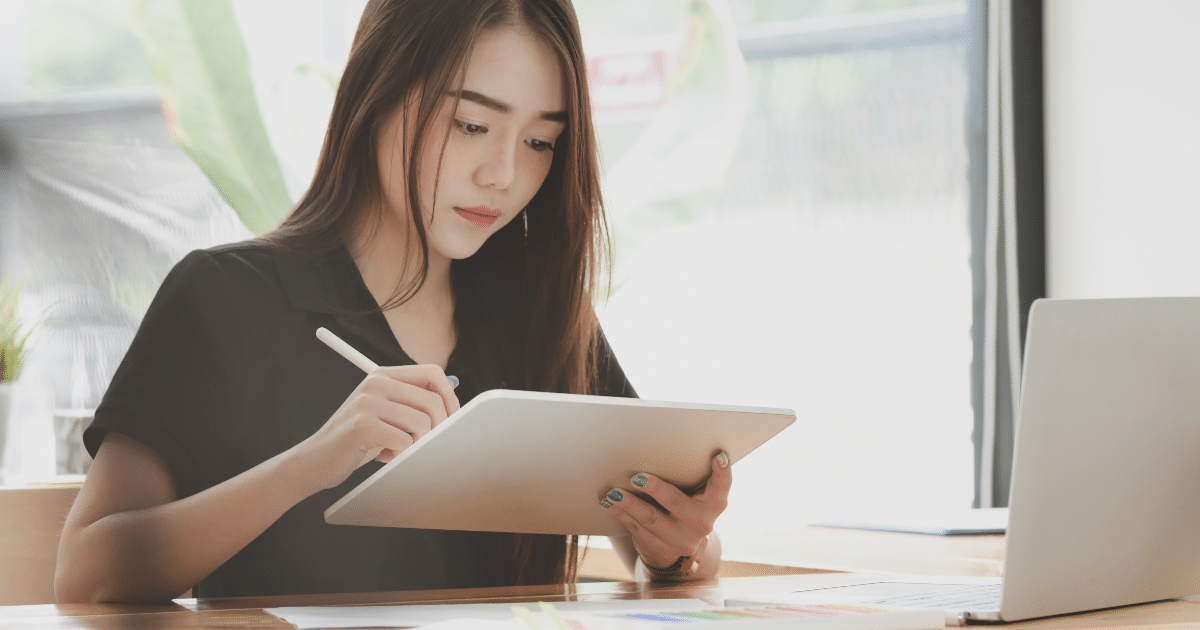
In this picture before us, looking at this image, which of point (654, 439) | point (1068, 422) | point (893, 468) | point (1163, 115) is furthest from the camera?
point (893, 468)

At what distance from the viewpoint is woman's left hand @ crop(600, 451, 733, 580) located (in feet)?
2.77

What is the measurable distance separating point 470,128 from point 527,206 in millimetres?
227

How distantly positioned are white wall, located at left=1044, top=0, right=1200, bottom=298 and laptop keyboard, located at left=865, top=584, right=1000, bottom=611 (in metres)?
1.52

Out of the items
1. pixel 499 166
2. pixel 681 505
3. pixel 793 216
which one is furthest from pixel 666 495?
pixel 793 216

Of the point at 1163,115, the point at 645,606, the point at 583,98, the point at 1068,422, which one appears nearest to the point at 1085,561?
the point at 1068,422

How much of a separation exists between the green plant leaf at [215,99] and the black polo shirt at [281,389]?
3.39 feet

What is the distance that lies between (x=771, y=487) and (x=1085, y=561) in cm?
188

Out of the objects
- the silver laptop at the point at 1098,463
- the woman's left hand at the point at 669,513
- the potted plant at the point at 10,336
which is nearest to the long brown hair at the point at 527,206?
the woman's left hand at the point at 669,513

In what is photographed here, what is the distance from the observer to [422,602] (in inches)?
29.0

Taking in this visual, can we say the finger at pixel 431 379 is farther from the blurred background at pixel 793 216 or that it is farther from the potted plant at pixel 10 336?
the blurred background at pixel 793 216

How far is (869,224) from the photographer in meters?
2.47

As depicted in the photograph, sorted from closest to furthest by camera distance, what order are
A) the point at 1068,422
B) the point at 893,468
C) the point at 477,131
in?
the point at 1068,422 < the point at 477,131 < the point at 893,468

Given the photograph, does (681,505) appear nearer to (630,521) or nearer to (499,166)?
(630,521)

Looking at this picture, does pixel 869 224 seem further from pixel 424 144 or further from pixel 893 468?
pixel 424 144
